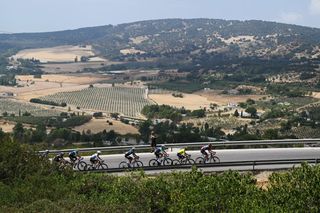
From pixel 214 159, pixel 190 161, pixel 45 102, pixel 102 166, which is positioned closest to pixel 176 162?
pixel 190 161

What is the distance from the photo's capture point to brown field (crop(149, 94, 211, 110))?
129250mm

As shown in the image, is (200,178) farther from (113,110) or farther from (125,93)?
(125,93)

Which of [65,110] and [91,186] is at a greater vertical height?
[91,186]

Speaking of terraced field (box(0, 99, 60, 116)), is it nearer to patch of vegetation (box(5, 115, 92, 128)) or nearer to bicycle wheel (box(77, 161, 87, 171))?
patch of vegetation (box(5, 115, 92, 128))

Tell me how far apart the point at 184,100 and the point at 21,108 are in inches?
1706

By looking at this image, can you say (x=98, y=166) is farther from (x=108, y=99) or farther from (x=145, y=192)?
(x=108, y=99)

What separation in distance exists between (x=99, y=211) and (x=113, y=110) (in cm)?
10761

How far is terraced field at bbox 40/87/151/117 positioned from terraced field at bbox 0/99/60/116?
9501mm

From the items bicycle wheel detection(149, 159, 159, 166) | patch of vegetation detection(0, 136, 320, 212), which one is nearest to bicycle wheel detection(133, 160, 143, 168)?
bicycle wheel detection(149, 159, 159, 166)

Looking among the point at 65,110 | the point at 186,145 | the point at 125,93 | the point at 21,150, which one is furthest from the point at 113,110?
the point at 21,150

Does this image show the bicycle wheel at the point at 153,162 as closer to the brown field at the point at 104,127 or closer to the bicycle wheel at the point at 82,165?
the bicycle wheel at the point at 82,165

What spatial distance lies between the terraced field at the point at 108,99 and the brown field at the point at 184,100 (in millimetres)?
3644

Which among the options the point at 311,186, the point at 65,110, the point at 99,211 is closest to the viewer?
the point at 99,211

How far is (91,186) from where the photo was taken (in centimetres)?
1936
